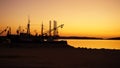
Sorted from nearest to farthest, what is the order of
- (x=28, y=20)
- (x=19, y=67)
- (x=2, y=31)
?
(x=19, y=67) → (x=28, y=20) → (x=2, y=31)

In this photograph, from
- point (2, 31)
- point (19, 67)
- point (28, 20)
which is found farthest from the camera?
point (2, 31)

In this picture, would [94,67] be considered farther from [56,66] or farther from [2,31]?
[2,31]

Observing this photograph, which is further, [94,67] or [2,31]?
[2,31]

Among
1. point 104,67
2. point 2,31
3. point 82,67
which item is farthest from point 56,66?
point 2,31

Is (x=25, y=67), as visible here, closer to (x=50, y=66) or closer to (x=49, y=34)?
(x=50, y=66)

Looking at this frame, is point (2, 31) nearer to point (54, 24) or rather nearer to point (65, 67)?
point (54, 24)

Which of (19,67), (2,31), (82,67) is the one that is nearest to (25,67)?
(19,67)

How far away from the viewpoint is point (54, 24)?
12400 cm

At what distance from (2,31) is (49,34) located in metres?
24.3

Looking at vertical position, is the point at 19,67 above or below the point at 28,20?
below

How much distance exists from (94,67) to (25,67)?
19.2ft

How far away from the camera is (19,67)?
2238 centimetres

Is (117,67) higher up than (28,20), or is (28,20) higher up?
(28,20)

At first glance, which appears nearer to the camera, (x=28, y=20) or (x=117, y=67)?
(x=117, y=67)
